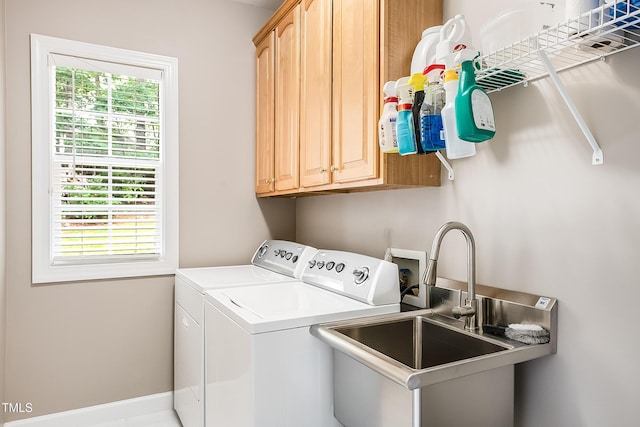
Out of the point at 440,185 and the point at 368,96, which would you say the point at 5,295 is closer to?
the point at 368,96

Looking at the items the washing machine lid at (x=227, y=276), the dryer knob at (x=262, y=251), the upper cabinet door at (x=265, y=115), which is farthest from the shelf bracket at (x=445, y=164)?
the dryer knob at (x=262, y=251)

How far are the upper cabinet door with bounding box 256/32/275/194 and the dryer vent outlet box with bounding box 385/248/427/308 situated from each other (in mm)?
956

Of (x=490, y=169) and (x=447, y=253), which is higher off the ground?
(x=490, y=169)

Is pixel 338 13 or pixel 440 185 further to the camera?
pixel 338 13

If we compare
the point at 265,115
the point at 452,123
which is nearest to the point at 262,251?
the point at 265,115

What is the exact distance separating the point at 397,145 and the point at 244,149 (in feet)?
5.08

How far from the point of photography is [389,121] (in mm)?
1442

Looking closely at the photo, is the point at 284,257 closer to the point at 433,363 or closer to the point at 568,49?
the point at 433,363

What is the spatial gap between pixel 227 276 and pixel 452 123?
150cm

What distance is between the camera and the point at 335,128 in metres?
1.82

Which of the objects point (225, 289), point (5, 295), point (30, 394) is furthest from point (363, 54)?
point (30, 394)

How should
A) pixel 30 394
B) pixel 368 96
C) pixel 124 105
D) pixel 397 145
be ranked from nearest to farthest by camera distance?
pixel 397 145 → pixel 368 96 → pixel 30 394 → pixel 124 105

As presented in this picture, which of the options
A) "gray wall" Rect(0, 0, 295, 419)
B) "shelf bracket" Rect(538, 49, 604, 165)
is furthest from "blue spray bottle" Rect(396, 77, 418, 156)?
"gray wall" Rect(0, 0, 295, 419)

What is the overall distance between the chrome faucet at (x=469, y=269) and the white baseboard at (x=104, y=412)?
2.01 meters
